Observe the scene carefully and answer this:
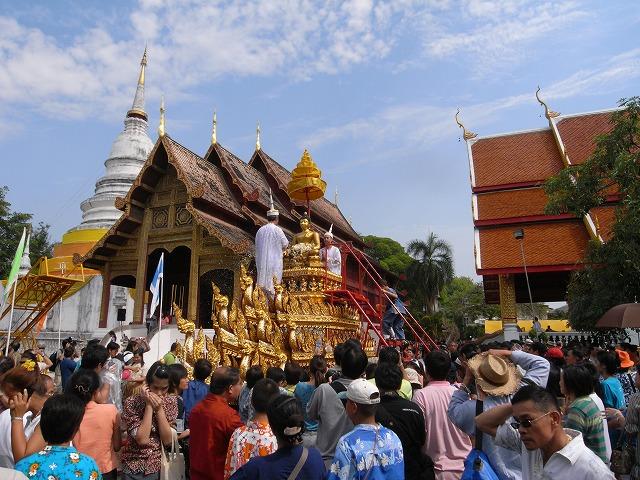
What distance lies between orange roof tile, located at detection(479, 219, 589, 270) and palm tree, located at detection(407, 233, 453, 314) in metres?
19.7

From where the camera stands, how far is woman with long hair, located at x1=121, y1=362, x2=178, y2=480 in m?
3.10

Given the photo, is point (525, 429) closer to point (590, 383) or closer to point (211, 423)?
point (590, 383)

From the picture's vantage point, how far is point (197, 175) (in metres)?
15.5

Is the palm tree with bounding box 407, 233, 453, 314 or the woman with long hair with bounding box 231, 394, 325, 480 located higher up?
the palm tree with bounding box 407, 233, 453, 314

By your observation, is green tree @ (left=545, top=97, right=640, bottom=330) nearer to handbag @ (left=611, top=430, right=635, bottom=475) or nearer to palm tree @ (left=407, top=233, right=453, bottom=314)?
handbag @ (left=611, top=430, right=635, bottom=475)

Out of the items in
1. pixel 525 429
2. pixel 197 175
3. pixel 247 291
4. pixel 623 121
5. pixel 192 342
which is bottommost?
pixel 525 429

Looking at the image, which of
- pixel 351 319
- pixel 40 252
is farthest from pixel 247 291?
pixel 40 252

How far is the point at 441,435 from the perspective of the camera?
3.24 m

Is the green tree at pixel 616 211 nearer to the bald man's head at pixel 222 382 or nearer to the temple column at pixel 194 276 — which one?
the bald man's head at pixel 222 382

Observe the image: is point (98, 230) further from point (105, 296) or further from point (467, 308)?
point (467, 308)

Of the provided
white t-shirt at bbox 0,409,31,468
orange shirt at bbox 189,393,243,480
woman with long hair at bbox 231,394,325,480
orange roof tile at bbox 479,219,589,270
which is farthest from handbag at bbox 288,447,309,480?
orange roof tile at bbox 479,219,589,270

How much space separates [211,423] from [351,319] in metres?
7.21

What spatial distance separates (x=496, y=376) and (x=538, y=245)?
16169 mm

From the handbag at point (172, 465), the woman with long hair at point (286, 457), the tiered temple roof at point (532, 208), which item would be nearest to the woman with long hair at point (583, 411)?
the woman with long hair at point (286, 457)
